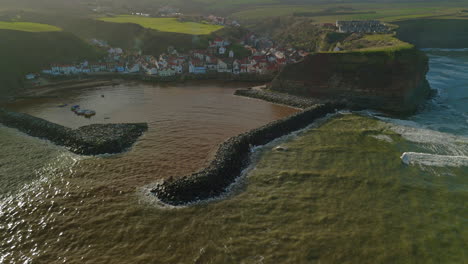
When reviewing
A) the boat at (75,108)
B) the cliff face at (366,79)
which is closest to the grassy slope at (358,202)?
the cliff face at (366,79)

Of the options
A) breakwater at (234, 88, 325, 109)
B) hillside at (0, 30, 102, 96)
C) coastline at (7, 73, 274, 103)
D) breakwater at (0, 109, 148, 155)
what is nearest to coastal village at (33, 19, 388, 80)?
coastline at (7, 73, 274, 103)

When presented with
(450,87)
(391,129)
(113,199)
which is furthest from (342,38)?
(113,199)

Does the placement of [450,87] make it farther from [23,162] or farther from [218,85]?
[23,162]

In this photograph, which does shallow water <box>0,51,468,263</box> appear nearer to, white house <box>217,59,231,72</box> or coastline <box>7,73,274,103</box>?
coastline <box>7,73,274,103</box>

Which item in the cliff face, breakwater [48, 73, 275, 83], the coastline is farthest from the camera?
breakwater [48, 73, 275, 83]

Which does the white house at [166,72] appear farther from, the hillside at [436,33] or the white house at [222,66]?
the hillside at [436,33]
